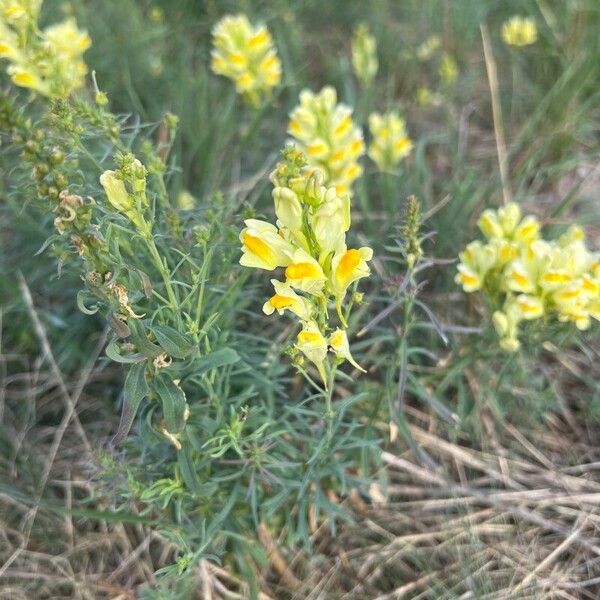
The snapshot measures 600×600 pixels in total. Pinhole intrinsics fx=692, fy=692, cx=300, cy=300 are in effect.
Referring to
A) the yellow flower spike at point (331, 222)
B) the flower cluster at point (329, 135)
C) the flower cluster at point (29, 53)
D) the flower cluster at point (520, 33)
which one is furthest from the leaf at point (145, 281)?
the flower cluster at point (520, 33)

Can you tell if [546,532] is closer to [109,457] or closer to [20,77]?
[109,457]

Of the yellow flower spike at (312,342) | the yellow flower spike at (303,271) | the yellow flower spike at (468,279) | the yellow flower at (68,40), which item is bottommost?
the yellow flower spike at (468,279)

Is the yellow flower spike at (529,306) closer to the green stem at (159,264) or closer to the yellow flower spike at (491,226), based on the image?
the yellow flower spike at (491,226)

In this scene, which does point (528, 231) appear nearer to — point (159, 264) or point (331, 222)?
point (331, 222)

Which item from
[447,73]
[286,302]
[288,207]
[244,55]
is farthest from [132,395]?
[447,73]

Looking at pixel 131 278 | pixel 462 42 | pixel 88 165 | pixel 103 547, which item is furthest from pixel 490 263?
pixel 462 42

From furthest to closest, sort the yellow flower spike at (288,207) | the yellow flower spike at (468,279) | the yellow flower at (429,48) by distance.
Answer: the yellow flower at (429,48), the yellow flower spike at (468,279), the yellow flower spike at (288,207)
